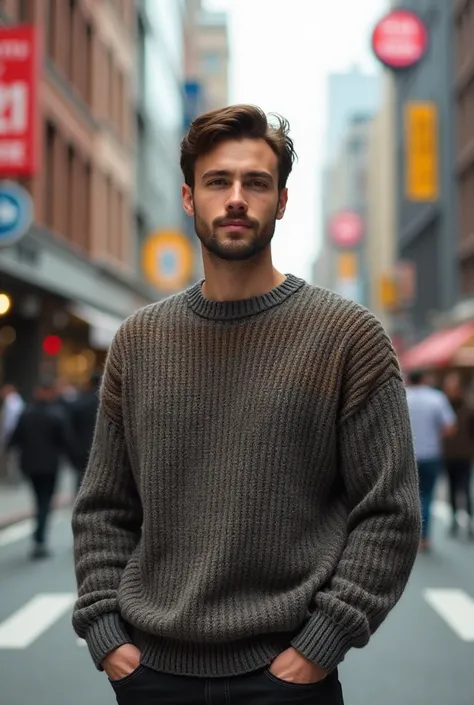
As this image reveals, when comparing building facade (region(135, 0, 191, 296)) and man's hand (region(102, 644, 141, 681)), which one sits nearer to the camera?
man's hand (region(102, 644, 141, 681))

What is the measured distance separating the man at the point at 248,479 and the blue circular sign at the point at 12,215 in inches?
493

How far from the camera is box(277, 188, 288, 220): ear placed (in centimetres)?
285

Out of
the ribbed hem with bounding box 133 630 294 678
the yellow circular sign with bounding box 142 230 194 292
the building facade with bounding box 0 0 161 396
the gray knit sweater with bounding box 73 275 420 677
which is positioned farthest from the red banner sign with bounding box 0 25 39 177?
the yellow circular sign with bounding box 142 230 194 292

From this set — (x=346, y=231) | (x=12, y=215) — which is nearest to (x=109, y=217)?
(x=12, y=215)

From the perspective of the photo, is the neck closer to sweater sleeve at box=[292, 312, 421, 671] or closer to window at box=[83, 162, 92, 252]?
sweater sleeve at box=[292, 312, 421, 671]

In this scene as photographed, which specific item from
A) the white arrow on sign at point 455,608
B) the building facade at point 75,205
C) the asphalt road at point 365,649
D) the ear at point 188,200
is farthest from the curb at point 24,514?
the ear at point 188,200

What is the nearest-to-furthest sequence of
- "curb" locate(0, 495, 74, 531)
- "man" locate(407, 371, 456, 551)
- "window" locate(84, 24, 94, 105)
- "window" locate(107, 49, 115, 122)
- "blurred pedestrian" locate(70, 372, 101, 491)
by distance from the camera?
"man" locate(407, 371, 456, 551) → "blurred pedestrian" locate(70, 372, 101, 491) → "curb" locate(0, 495, 74, 531) → "window" locate(84, 24, 94, 105) → "window" locate(107, 49, 115, 122)

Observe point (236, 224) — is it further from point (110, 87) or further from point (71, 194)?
point (110, 87)

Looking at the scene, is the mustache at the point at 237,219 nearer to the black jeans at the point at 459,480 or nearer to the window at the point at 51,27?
the black jeans at the point at 459,480

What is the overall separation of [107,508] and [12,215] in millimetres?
12745

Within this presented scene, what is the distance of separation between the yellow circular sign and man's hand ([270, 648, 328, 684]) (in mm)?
38311

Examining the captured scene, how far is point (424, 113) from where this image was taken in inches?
1762

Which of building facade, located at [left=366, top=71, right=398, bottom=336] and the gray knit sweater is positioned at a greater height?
the gray knit sweater

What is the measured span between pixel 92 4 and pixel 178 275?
34.1 feet
